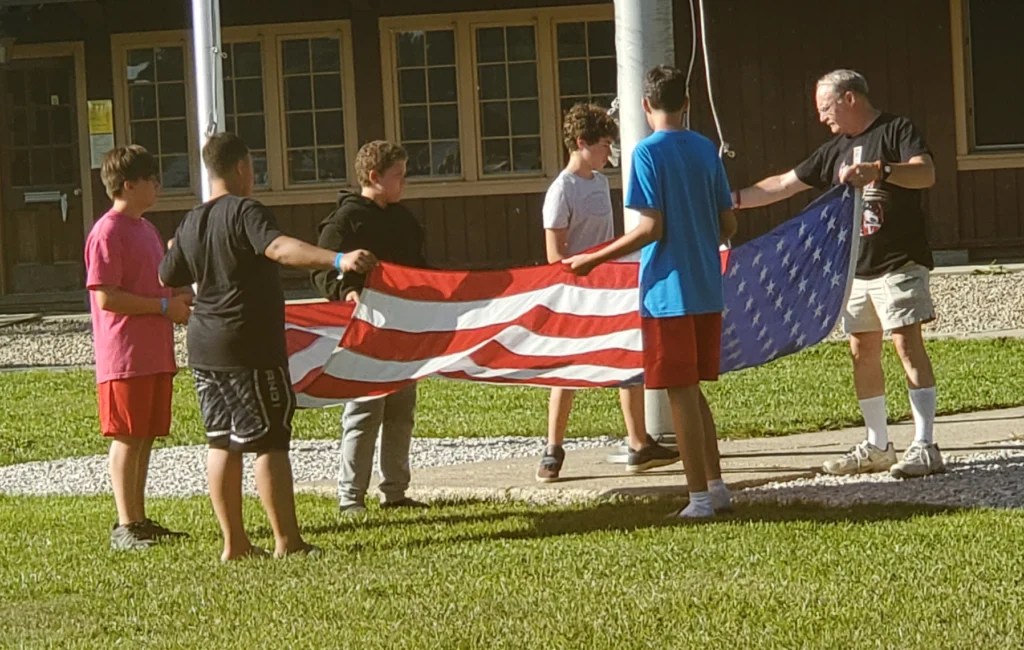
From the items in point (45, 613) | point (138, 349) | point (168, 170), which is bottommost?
point (45, 613)

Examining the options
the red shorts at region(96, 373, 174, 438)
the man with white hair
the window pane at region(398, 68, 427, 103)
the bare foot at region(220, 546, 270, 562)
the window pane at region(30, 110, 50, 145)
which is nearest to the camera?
the bare foot at region(220, 546, 270, 562)

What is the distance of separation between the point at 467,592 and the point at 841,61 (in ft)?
46.7

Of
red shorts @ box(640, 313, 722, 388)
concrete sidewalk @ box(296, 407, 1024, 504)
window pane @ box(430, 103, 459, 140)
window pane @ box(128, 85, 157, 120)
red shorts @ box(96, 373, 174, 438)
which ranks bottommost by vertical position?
concrete sidewalk @ box(296, 407, 1024, 504)

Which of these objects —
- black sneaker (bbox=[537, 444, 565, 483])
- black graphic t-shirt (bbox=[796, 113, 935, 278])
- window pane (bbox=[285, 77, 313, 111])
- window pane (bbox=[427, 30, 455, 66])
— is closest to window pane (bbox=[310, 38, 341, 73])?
window pane (bbox=[285, 77, 313, 111])

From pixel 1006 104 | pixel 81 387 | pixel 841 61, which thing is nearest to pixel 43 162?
pixel 81 387

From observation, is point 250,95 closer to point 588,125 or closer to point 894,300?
point 588,125

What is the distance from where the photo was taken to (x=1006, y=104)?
762 inches

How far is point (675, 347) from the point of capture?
7.14 m

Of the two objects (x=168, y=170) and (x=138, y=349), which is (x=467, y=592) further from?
(x=168, y=170)

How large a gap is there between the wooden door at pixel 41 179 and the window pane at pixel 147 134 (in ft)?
2.21

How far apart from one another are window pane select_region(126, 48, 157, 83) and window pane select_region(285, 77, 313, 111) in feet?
4.95

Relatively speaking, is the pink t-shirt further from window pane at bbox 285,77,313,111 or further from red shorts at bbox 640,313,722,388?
window pane at bbox 285,77,313,111

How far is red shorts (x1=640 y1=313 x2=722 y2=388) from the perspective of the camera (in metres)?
7.12

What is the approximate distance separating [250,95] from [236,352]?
44.5 feet
